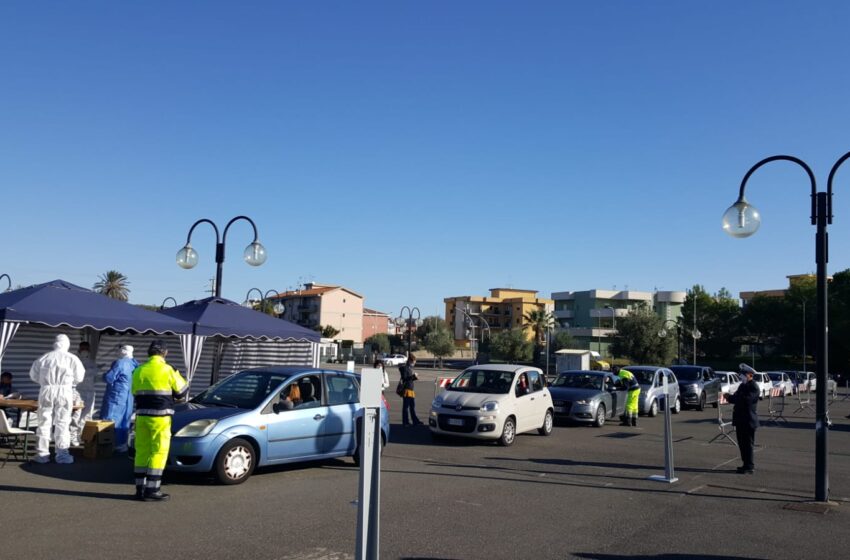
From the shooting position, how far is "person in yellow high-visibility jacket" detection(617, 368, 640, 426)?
794 inches

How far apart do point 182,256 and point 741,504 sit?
1382 cm

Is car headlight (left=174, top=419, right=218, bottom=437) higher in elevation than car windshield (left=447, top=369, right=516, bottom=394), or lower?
lower

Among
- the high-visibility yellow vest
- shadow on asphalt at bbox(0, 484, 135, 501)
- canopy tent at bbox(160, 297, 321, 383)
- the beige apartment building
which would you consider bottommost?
shadow on asphalt at bbox(0, 484, 135, 501)

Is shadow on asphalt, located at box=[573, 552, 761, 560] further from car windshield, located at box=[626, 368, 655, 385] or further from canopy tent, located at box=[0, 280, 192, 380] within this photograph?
car windshield, located at box=[626, 368, 655, 385]

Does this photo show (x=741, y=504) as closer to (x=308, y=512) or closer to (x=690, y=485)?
(x=690, y=485)

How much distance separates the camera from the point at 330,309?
4643 inches

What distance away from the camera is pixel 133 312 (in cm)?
1513

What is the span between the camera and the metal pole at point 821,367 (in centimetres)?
977

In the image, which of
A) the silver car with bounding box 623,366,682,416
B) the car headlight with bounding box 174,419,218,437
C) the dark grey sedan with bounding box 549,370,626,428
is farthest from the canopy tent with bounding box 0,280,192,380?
the silver car with bounding box 623,366,682,416

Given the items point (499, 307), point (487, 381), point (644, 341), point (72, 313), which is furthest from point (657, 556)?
point (499, 307)

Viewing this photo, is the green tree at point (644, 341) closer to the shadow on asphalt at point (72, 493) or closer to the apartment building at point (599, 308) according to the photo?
the apartment building at point (599, 308)

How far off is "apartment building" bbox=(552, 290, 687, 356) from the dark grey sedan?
268 feet

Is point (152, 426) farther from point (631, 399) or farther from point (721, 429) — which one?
point (631, 399)

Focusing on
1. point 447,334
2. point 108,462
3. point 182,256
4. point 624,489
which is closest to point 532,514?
point 624,489
